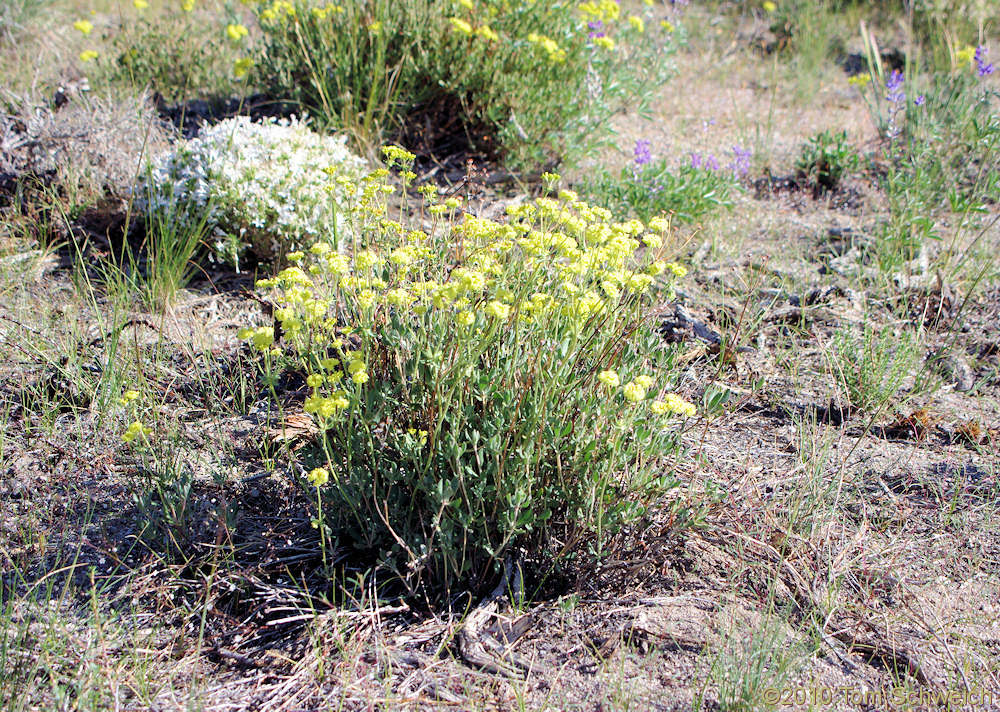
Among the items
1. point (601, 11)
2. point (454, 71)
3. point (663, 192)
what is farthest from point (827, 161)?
point (454, 71)

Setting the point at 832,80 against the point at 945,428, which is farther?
the point at 832,80

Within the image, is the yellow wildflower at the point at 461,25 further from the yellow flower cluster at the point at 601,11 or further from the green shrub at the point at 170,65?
the green shrub at the point at 170,65

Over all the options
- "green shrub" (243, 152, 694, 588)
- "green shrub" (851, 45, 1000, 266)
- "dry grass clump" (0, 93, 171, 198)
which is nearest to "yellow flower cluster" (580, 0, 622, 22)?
"green shrub" (851, 45, 1000, 266)

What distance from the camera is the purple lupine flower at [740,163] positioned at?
4.43 metres

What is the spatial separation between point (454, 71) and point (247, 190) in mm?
1721

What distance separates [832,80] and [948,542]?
5.29m

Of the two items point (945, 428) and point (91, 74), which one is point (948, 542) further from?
point (91, 74)

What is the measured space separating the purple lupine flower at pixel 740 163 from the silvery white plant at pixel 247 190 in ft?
7.53

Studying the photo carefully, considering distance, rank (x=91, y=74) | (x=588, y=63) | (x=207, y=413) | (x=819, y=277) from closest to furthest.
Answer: (x=207, y=413)
(x=819, y=277)
(x=588, y=63)
(x=91, y=74)

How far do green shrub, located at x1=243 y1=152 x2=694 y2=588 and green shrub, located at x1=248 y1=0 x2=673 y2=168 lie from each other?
96.5 inches

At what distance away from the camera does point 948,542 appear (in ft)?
7.71

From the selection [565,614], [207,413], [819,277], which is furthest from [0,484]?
[819,277]

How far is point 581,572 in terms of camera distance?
82.1 inches

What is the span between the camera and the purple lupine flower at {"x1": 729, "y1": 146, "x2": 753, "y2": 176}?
4.43 metres
